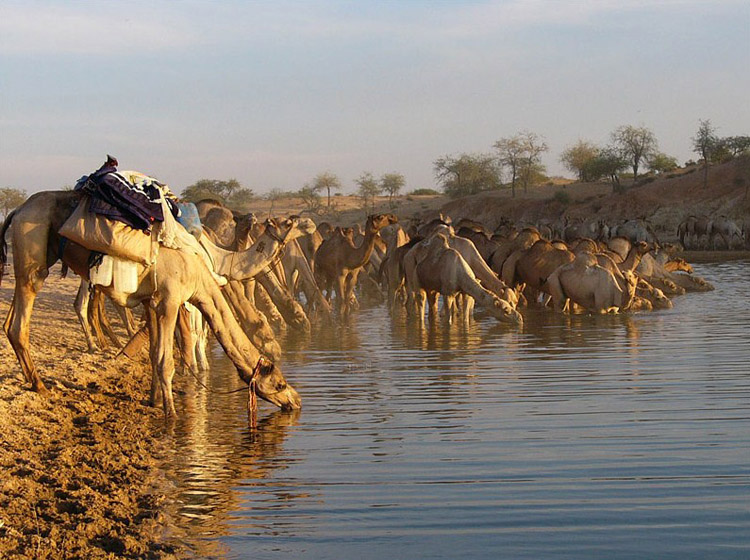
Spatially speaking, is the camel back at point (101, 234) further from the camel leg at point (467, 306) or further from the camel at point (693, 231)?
the camel at point (693, 231)

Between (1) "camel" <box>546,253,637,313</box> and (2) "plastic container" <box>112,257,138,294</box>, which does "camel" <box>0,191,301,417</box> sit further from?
(1) "camel" <box>546,253,637,313</box>

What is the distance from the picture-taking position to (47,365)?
10078mm

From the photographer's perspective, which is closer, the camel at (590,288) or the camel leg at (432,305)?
the camel leg at (432,305)

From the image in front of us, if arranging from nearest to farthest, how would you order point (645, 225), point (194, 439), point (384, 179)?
point (194, 439) < point (645, 225) < point (384, 179)

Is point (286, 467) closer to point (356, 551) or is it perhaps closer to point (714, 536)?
point (356, 551)

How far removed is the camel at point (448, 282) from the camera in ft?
52.4

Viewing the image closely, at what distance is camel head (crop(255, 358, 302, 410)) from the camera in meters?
8.34

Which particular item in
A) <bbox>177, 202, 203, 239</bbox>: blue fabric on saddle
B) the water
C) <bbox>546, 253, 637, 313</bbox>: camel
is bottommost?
the water

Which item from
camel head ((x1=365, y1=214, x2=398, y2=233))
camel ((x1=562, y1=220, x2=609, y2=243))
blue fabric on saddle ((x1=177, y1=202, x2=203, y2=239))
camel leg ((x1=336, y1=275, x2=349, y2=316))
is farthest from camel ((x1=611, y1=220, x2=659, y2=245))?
blue fabric on saddle ((x1=177, y1=202, x2=203, y2=239))

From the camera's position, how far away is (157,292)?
A: 328 inches

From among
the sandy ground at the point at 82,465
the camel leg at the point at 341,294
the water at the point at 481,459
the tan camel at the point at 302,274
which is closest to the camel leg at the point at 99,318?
the sandy ground at the point at 82,465

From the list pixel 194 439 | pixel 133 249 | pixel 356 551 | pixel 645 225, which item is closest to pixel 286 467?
pixel 194 439

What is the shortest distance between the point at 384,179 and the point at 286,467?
8864 centimetres

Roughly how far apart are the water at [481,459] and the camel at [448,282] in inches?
146
